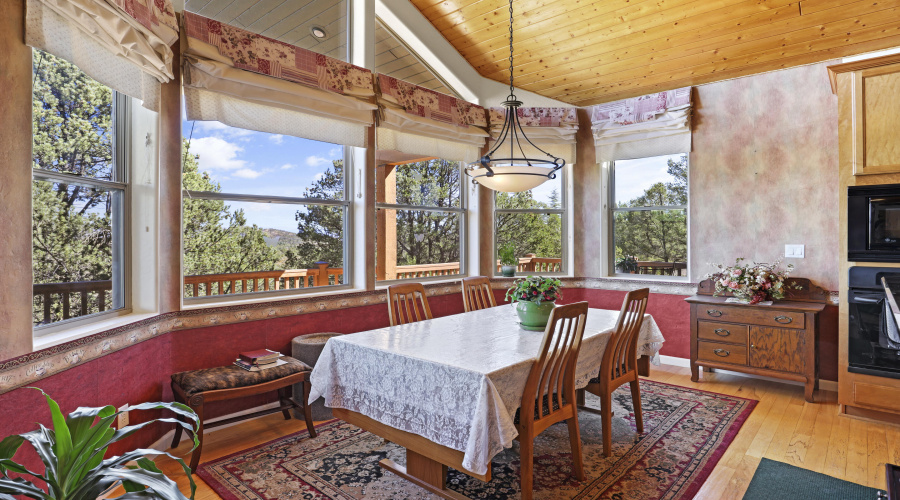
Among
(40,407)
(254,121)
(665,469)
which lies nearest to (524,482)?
(665,469)

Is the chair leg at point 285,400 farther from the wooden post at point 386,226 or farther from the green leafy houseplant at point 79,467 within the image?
the green leafy houseplant at point 79,467

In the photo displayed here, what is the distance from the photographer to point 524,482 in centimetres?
205

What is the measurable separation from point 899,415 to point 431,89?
14.1 ft

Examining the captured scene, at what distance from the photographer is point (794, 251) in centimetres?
402

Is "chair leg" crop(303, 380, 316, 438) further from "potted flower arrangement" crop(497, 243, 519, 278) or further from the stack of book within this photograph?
"potted flower arrangement" crop(497, 243, 519, 278)

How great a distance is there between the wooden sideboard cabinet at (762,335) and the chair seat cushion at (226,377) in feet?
10.4

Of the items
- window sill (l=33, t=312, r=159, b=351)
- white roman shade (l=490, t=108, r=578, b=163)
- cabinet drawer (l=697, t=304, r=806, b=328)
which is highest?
white roman shade (l=490, t=108, r=578, b=163)

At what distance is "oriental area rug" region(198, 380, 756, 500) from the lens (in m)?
2.32

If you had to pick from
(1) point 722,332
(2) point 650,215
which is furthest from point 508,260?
(1) point 722,332

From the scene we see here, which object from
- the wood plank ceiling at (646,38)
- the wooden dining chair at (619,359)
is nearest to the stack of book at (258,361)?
the wooden dining chair at (619,359)

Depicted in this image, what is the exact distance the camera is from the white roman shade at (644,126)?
4457 millimetres

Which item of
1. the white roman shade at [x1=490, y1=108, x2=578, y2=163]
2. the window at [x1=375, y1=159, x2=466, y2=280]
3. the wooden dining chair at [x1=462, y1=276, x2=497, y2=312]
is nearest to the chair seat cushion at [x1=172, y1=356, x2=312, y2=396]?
the wooden dining chair at [x1=462, y1=276, x2=497, y2=312]

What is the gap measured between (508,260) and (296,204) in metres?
2.25

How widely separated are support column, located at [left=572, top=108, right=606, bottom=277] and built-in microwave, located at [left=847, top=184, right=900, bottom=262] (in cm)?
212
